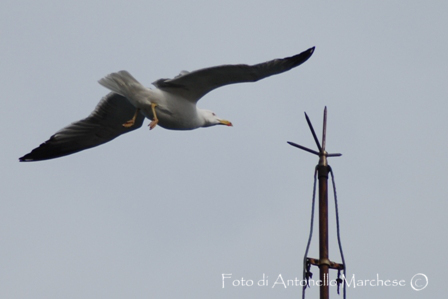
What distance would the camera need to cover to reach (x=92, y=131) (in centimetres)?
1078

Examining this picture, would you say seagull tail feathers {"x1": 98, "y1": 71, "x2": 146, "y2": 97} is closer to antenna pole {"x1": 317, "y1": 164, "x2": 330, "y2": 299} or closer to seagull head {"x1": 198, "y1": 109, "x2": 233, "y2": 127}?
seagull head {"x1": 198, "y1": 109, "x2": 233, "y2": 127}

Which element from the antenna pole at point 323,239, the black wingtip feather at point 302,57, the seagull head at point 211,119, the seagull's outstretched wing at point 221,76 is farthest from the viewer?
the seagull head at point 211,119

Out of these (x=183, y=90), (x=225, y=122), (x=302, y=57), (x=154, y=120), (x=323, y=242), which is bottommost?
(x=323, y=242)

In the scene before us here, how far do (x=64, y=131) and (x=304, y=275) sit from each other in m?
6.02

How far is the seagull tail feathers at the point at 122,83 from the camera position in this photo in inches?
356

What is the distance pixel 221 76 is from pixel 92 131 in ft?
7.54

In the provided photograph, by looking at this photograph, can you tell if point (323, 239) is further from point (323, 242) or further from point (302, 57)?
point (302, 57)

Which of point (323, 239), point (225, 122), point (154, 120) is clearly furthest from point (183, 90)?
point (323, 239)

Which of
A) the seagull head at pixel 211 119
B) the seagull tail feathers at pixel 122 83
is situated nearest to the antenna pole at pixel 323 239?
the seagull tail feathers at pixel 122 83

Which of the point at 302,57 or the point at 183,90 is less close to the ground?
the point at 302,57

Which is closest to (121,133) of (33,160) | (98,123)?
(98,123)

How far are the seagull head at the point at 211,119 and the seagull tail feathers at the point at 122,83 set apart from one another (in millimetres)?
998

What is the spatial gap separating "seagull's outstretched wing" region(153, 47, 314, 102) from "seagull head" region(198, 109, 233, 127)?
0.55 metres

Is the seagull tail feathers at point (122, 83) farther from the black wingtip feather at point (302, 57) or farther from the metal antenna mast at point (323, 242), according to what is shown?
the metal antenna mast at point (323, 242)
